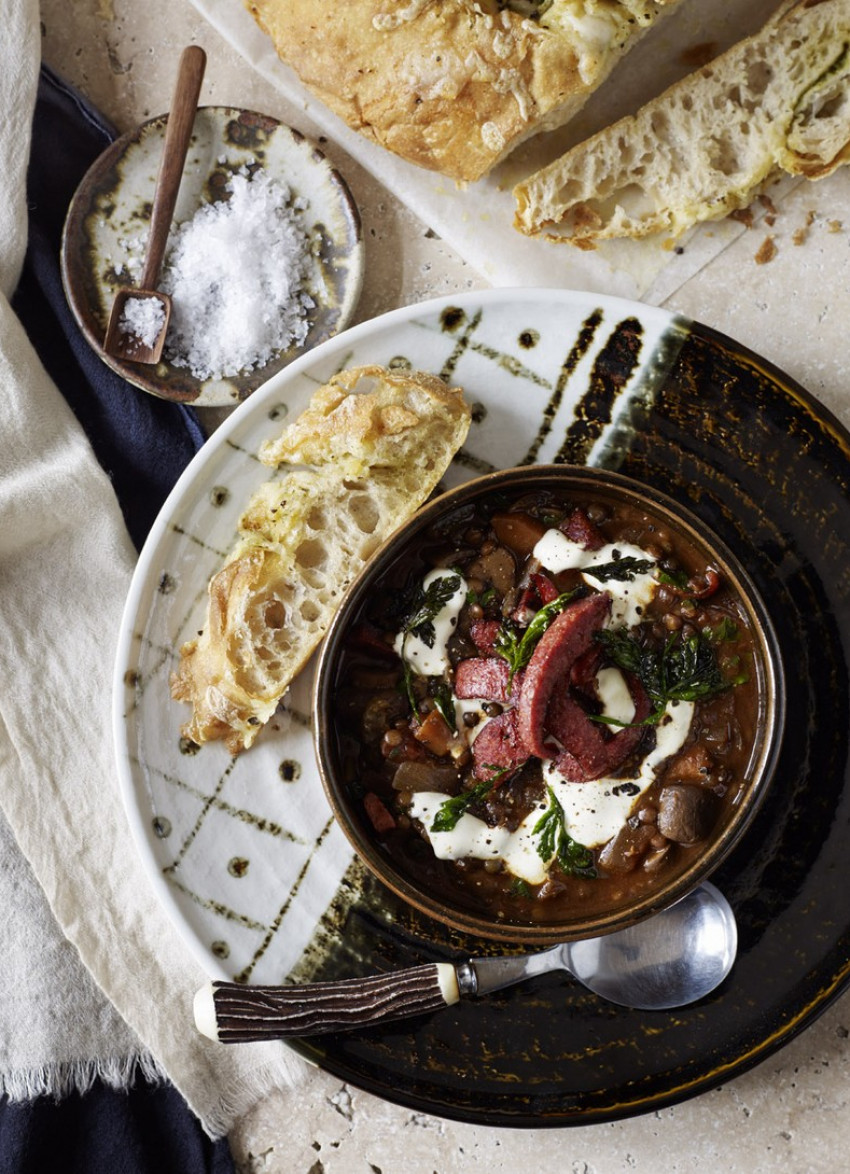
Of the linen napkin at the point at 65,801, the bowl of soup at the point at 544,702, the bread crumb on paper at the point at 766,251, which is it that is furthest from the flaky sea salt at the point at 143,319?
the bread crumb on paper at the point at 766,251

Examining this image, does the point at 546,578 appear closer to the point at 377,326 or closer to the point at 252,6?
the point at 377,326

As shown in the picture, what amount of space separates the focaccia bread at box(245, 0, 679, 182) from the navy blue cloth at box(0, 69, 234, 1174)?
0.75 metres

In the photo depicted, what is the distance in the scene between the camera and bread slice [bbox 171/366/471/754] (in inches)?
110

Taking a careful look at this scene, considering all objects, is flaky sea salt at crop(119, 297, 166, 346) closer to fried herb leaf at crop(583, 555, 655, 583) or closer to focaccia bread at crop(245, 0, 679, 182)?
focaccia bread at crop(245, 0, 679, 182)

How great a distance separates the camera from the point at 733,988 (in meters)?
2.84

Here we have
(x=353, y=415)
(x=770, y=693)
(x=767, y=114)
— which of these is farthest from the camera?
(x=767, y=114)

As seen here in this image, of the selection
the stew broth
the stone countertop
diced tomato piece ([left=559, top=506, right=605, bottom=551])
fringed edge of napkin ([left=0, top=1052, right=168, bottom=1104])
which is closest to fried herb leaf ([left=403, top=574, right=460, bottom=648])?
the stew broth

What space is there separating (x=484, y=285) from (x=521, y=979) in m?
1.91

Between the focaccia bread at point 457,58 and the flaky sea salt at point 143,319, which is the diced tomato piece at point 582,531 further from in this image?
the flaky sea salt at point 143,319

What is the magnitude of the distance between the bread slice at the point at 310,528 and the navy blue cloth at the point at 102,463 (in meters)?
0.50

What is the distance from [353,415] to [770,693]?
3.96 feet

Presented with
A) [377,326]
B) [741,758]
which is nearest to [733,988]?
[741,758]

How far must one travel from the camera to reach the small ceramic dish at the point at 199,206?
3154 millimetres

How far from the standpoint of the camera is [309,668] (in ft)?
9.73
